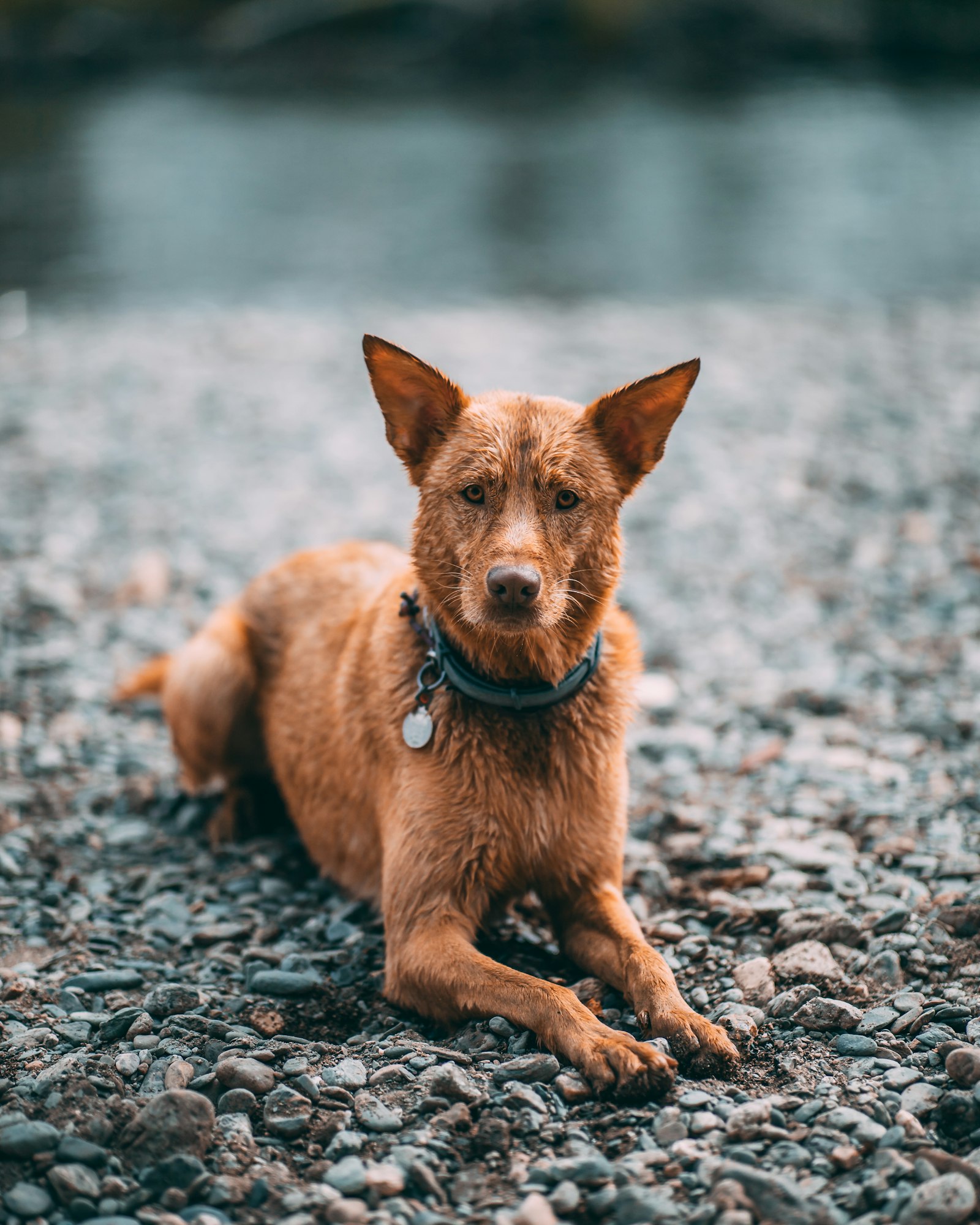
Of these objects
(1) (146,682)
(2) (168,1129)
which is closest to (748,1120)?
(2) (168,1129)

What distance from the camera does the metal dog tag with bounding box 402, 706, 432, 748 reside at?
432 cm

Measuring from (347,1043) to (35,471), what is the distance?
7.27 m

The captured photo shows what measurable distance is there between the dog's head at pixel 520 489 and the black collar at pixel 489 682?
0.20ft

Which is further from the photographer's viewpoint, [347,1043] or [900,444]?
[900,444]

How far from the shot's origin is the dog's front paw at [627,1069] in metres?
3.48

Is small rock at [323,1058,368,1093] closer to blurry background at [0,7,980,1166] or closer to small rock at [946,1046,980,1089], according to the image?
blurry background at [0,7,980,1166]

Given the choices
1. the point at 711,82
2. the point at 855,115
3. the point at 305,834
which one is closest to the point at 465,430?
the point at 305,834

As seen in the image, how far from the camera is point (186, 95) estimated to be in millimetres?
37219

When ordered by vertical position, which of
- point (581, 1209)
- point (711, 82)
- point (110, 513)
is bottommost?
point (581, 1209)

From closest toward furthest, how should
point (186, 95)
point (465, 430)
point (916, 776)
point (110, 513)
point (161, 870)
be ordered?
point (465, 430) → point (161, 870) → point (916, 776) → point (110, 513) → point (186, 95)

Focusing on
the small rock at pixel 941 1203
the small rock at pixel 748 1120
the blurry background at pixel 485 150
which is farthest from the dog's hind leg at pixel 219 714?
the blurry background at pixel 485 150

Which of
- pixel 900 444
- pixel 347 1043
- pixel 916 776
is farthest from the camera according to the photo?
pixel 900 444

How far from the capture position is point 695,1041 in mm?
3684

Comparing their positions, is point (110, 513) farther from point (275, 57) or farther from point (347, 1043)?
point (275, 57)
